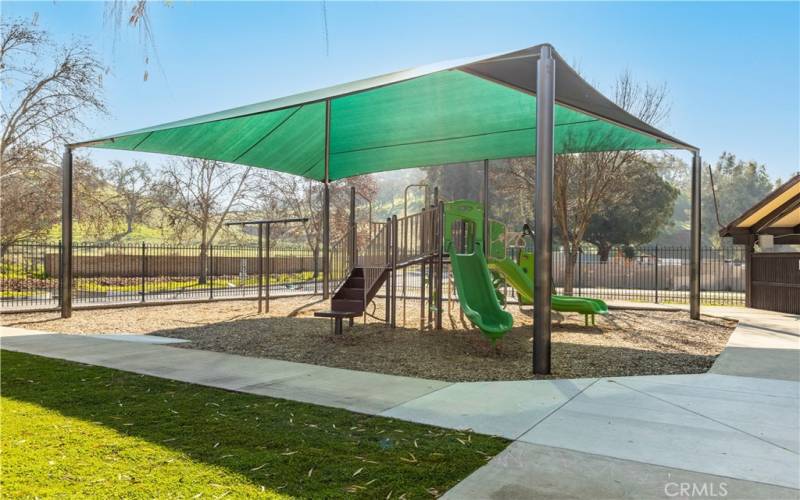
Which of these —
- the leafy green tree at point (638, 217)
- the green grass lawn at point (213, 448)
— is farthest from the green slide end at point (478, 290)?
the leafy green tree at point (638, 217)

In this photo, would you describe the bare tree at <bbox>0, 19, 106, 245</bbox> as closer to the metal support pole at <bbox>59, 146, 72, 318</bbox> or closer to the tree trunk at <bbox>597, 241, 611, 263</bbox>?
the metal support pole at <bbox>59, 146, 72, 318</bbox>

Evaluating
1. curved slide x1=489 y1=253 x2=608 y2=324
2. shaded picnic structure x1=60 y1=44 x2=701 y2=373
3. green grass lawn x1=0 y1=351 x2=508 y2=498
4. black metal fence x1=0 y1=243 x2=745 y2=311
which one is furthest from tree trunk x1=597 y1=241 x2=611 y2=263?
green grass lawn x1=0 y1=351 x2=508 y2=498

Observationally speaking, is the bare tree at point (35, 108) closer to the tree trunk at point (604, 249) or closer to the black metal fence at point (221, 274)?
the black metal fence at point (221, 274)

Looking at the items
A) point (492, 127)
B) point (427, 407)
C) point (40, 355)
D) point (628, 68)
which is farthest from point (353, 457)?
point (628, 68)

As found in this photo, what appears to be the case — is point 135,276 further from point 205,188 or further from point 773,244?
point 773,244

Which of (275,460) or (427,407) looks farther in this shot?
(427,407)

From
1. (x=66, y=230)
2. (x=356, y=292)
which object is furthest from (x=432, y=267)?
(x=66, y=230)

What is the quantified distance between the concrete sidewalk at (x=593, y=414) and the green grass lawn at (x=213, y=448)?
341 mm

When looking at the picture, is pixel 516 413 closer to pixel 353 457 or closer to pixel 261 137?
pixel 353 457

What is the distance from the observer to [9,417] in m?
4.39

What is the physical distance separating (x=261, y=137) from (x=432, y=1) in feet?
28.1

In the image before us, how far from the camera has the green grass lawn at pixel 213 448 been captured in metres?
3.05

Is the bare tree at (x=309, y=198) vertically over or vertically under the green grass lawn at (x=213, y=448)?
over

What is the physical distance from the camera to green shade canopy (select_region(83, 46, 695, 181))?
7.78 m
